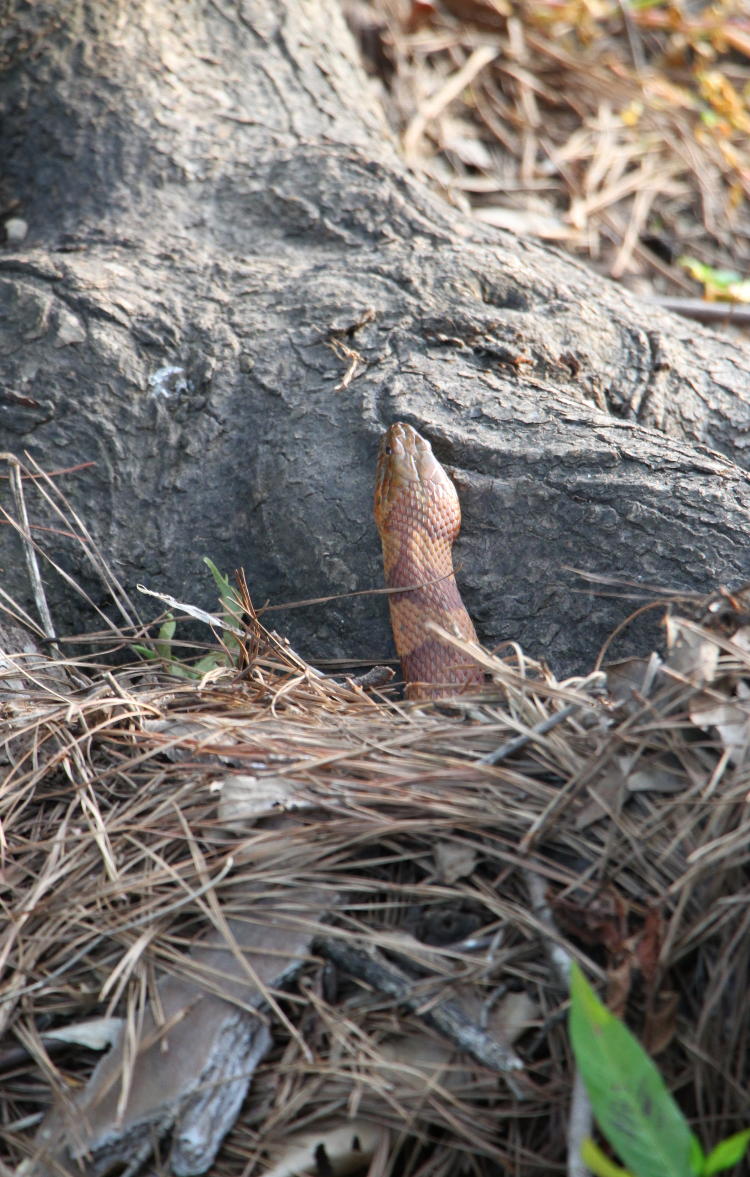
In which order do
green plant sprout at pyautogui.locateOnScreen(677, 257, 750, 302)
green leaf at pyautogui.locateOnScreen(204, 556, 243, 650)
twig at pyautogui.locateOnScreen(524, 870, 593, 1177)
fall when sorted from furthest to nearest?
green plant sprout at pyautogui.locateOnScreen(677, 257, 750, 302)
green leaf at pyautogui.locateOnScreen(204, 556, 243, 650)
twig at pyautogui.locateOnScreen(524, 870, 593, 1177)

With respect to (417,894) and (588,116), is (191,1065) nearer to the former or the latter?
(417,894)

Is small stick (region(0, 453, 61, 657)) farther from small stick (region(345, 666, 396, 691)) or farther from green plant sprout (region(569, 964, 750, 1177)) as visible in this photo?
green plant sprout (region(569, 964, 750, 1177))

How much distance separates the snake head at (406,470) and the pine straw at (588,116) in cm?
227

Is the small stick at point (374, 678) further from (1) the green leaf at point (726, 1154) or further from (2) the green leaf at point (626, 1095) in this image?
(1) the green leaf at point (726, 1154)

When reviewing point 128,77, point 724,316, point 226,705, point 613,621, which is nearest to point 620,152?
point 724,316

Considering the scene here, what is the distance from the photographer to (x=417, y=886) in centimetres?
156

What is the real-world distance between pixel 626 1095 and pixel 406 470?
1643mm

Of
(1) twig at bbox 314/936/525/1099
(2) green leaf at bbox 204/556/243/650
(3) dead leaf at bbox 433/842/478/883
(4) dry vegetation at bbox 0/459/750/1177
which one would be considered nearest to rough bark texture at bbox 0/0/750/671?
(2) green leaf at bbox 204/556/243/650

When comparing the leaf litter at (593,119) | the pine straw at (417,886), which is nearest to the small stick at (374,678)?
the pine straw at (417,886)

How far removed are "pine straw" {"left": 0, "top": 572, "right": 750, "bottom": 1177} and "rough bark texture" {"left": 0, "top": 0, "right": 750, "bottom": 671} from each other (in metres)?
Answer: 0.73

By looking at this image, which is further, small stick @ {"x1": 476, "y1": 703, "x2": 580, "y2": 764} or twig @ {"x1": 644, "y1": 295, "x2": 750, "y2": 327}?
twig @ {"x1": 644, "y1": 295, "x2": 750, "y2": 327}

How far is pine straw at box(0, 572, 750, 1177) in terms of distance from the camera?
1392 millimetres

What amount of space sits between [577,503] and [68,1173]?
186 centimetres

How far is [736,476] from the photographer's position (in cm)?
247
